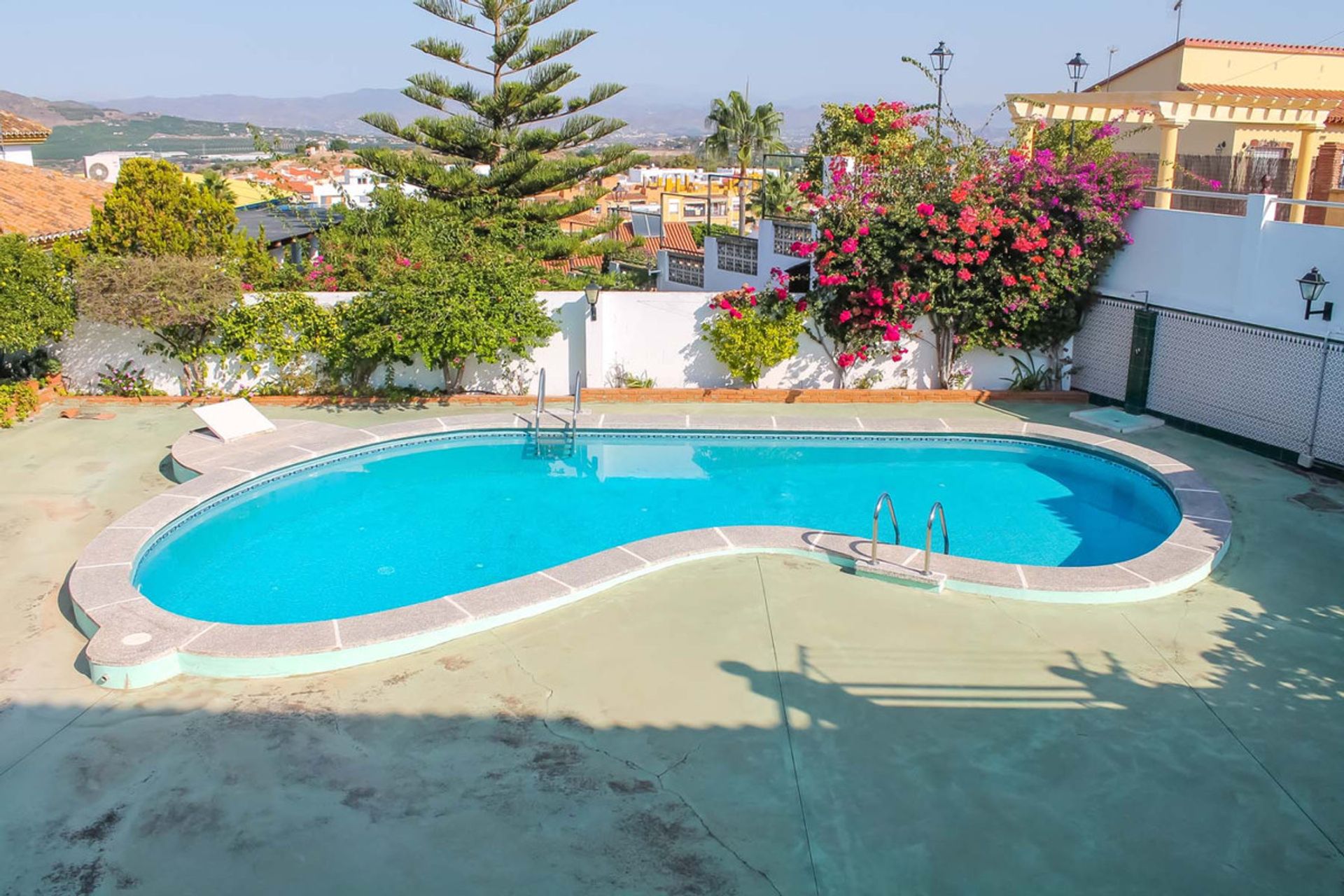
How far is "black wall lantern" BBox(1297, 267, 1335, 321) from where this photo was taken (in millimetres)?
10352

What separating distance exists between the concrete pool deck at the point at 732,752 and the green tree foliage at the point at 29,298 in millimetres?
5337

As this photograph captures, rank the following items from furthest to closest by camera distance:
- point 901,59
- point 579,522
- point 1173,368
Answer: point 901,59
point 1173,368
point 579,522

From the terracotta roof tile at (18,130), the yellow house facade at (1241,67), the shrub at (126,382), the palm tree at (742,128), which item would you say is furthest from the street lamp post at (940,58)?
the palm tree at (742,128)

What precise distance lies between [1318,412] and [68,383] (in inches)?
594

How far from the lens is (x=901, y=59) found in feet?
49.8

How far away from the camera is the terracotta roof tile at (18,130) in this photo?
2375 centimetres

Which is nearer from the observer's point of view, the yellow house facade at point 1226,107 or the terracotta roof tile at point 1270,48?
the yellow house facade at point 1226,107

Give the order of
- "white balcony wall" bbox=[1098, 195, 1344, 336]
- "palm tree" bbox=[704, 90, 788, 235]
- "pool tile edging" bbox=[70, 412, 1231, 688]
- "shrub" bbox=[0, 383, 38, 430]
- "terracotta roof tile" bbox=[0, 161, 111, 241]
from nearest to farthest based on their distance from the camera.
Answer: "pool tile edging" bbox=[70, 412, 1231, 688]
"white balcony wall" bbox=[1098, 195, 1344, 336]
"shrub" bbox=[0, 383, 38, 430]
"terracotta roof tile" bbox=[0, 161, 111, 241]
"palm tree" bbox=[704, 90, 788, 235]

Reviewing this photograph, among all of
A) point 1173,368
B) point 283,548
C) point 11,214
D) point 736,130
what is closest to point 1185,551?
point 1173,368

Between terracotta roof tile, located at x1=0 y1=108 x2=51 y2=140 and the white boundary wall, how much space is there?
45.8ft

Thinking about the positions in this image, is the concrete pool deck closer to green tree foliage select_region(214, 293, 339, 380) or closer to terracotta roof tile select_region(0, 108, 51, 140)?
green tree foliage select_region(214, 293, 339, 380)

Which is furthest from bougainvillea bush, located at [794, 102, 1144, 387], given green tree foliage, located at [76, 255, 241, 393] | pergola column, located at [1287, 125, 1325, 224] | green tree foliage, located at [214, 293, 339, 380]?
green tree foliage, located at [76, 255, 241, 393]

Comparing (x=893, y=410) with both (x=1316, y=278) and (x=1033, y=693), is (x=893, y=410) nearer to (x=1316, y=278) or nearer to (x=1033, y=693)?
(x=1316, y=278)

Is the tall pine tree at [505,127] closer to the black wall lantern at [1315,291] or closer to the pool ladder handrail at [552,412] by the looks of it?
the pool ladder handrail at [552,412]
